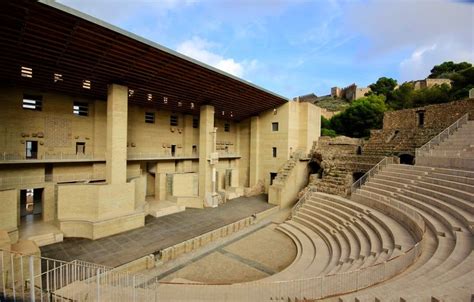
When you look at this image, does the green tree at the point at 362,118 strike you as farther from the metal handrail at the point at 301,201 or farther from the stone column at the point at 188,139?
the stone column at the point at 188,139

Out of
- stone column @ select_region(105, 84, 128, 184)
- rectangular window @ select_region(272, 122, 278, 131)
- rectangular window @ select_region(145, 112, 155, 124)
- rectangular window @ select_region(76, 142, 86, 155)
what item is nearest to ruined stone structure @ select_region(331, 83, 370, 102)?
rectangular window @ select_region(272, 122, 278, 131)

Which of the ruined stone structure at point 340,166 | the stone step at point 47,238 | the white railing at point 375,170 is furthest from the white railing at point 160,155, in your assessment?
the white railing at point 375,170

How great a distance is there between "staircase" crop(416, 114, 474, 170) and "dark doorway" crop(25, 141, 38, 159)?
72.2 ft

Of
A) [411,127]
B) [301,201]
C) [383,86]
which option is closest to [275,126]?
[301,201]

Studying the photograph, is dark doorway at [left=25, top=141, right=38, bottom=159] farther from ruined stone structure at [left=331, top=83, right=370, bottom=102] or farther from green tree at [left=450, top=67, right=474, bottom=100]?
ruined stone structure at [left=331, top=83, right=370, bottom=102]

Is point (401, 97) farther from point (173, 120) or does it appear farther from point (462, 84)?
point (173, 120)

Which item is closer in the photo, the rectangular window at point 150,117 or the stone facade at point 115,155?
the stone facade at point 115,155

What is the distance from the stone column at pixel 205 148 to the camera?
19359mm

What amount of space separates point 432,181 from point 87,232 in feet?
55.8

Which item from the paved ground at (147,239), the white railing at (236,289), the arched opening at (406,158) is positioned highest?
the arched opening at (406,158)

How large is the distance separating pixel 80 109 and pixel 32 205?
6.59 metres

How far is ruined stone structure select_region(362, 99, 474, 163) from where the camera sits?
1612cm

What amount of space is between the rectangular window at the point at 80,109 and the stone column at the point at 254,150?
14.6 meters

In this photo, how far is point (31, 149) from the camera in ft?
45.9
